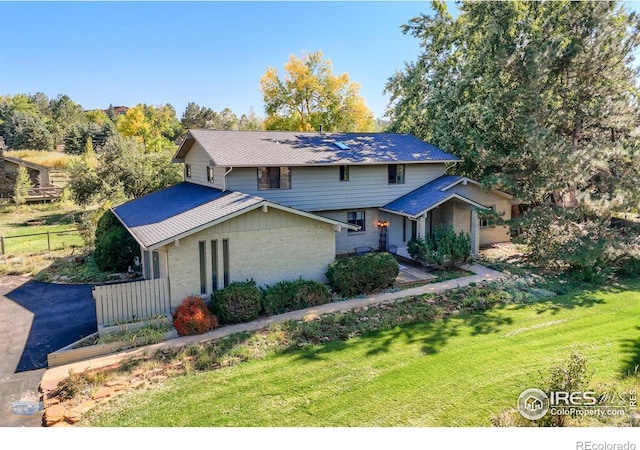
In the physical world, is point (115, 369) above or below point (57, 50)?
below

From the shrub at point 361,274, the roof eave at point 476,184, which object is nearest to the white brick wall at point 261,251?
the shrub at point 361,274

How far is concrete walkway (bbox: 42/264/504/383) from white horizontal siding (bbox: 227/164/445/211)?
5757 millimetres

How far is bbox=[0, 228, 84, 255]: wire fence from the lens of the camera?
23.1 m

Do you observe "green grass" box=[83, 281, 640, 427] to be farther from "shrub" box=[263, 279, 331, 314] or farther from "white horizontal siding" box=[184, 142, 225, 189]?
"white horizontal siding" box=[184, 142, 225, 189]

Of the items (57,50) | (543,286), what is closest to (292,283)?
(543,286)

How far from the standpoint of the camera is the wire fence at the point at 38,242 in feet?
75.8

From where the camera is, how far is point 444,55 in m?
29.5

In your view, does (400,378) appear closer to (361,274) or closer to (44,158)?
(361,274)

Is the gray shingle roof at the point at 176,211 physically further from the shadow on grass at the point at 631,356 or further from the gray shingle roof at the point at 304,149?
the shadow on grass at the point at 631,356

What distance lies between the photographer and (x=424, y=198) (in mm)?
21281

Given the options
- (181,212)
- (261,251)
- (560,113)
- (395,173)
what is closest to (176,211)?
(181,212)

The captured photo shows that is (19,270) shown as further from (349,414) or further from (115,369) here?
(349,414)
